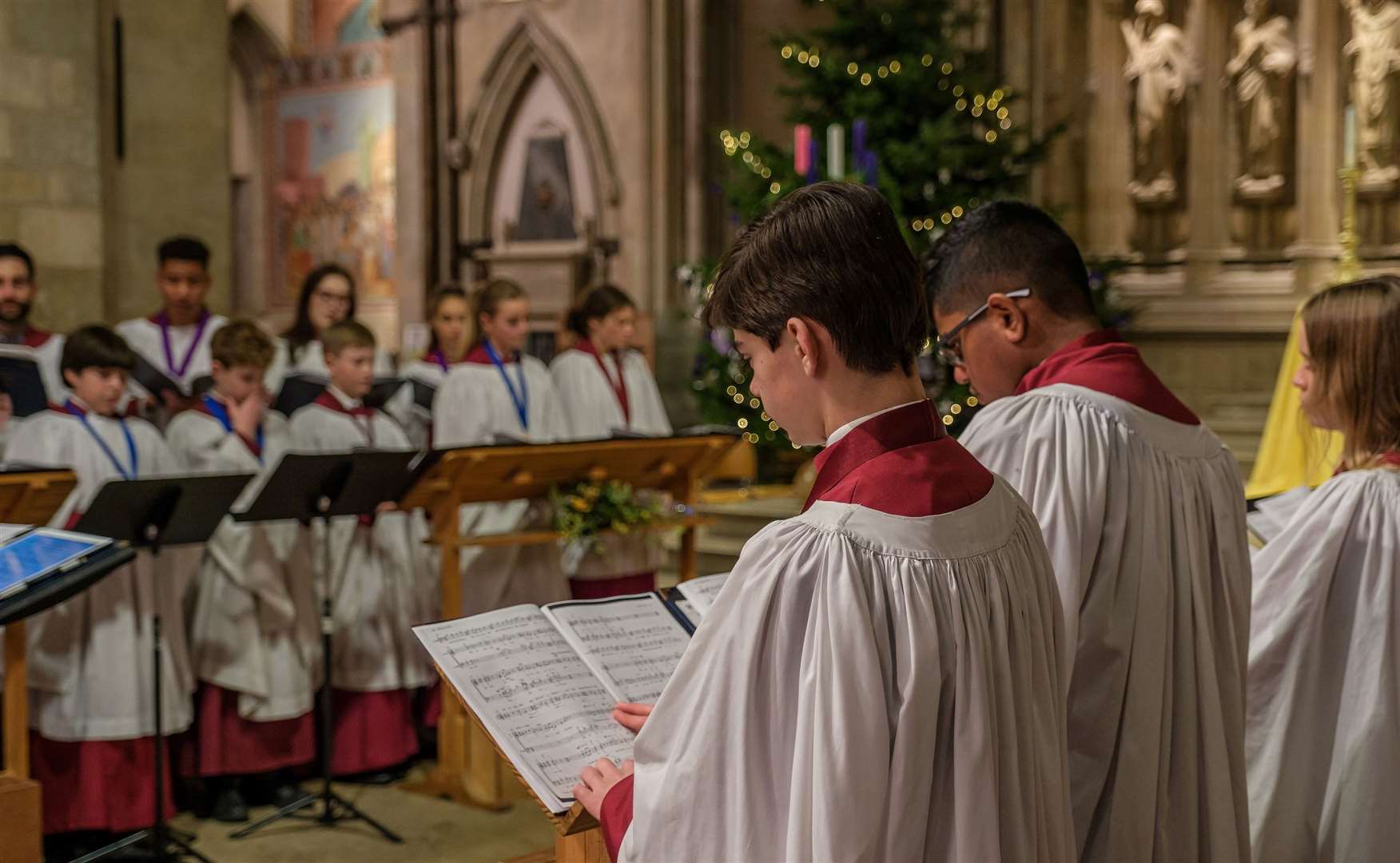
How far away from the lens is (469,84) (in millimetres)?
12391

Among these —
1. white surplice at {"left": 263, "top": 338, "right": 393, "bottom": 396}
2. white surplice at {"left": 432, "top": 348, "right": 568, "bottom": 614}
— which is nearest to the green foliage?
white surplice at {"left": 432, "top": 348, "right": 568, "bottom": 614}

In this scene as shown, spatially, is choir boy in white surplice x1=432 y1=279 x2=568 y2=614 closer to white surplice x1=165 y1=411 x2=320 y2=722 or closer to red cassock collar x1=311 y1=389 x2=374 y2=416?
red cassock collar x1=311 y1=389 x2=374 y2=416

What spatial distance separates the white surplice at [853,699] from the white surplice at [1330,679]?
1.39 meters

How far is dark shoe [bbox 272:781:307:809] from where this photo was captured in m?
4.88

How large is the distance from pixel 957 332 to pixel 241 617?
3.14m

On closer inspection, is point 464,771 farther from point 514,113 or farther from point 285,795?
point 514,113

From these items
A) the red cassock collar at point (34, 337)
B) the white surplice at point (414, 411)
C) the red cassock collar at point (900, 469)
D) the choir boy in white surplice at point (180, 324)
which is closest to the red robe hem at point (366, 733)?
the choir boy in white surplice at point (180, 324)

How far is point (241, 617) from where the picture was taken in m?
4.80

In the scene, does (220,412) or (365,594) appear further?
(365,594)

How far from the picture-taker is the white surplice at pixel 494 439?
5434 millimetres

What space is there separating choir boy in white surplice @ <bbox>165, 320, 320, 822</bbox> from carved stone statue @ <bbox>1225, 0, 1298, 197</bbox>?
7.06 m

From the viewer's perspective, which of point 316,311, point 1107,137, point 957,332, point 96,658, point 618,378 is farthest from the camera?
point 1107,137

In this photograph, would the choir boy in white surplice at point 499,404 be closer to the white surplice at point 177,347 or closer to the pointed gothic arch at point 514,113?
the white surplice at point 177,347

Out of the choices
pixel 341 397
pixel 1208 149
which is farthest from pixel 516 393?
pixel 1208 149
